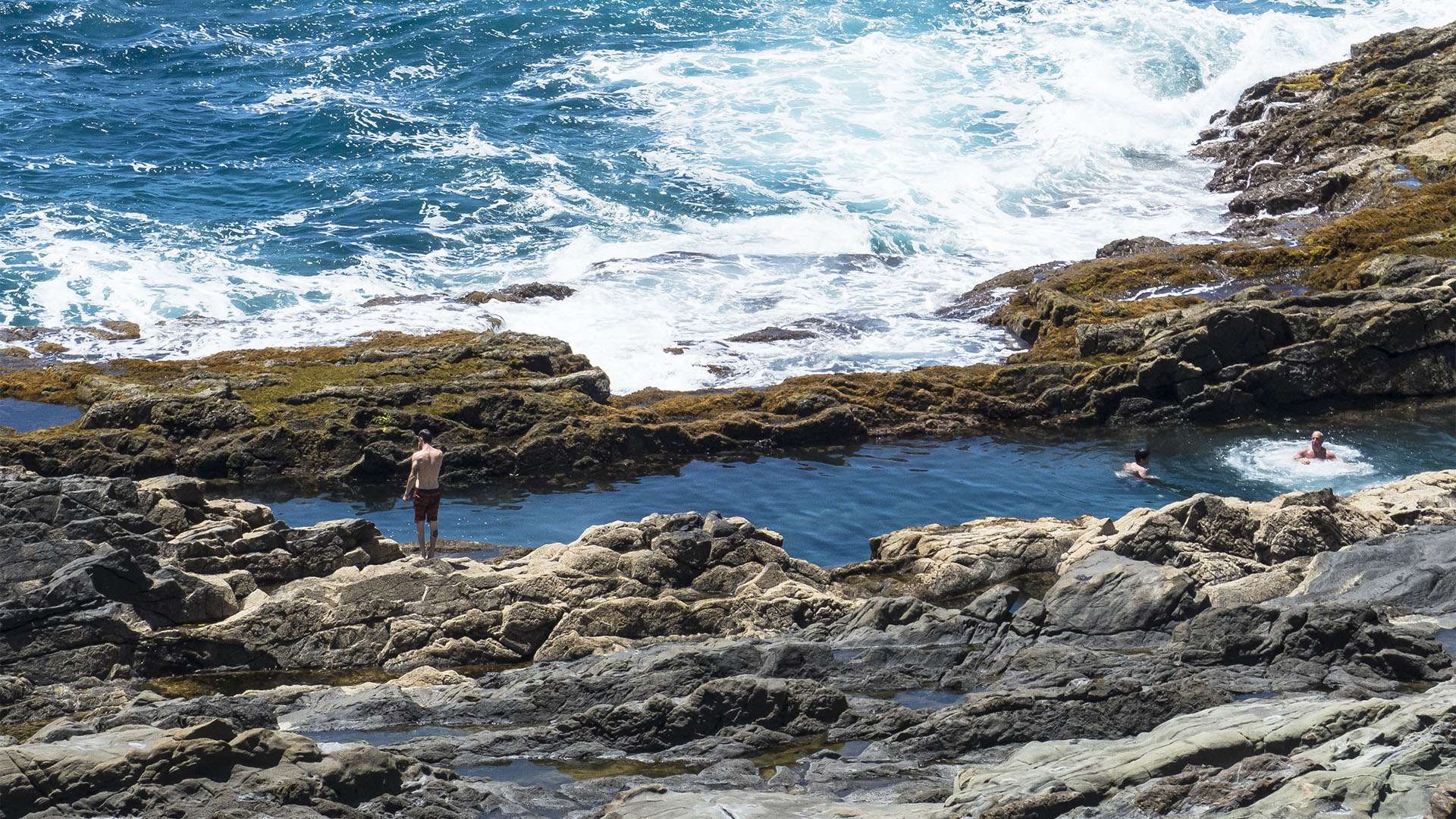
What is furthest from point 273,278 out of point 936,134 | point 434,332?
point 936,134

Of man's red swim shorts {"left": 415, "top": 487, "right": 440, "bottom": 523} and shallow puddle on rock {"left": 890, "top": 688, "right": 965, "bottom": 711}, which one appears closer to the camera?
shallow puddle on rock {"left": 890, "top": 688, "right": 965, "bottom": 711}

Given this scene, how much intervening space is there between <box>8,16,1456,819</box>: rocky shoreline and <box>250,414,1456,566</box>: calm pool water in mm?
808

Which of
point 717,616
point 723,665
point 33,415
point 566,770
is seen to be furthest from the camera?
point 33,415

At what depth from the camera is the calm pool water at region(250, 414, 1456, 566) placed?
18609 mm

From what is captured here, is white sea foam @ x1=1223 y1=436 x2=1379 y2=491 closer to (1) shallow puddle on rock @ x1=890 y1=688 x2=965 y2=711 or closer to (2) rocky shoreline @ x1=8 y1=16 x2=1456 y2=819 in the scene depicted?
(2) rocky shoreline @ x1=8 y1=16 x2=1456 y2=819

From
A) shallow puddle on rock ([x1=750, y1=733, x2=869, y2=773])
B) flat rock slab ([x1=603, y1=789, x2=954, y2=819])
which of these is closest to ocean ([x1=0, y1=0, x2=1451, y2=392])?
shallow puddle on rock ([x1=750, y1=733, x2=869, y2=773])

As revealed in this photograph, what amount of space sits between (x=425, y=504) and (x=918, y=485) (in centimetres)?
863

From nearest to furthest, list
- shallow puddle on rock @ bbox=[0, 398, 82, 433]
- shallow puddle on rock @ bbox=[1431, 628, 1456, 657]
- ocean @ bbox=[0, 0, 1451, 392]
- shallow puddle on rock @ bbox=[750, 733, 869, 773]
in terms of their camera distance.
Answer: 1. shallow puddle on rock @ bbox=[750, 733, 869, 773]
2. shallow puddle on rock @ bbox=[1431, 628, 1456, 657]
3. shallow puddle on rock @ bbox=[0, 398, 82, 433]
4. ocean @ bbox=[0, 0, 1451, 392]

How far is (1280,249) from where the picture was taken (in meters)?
28.0

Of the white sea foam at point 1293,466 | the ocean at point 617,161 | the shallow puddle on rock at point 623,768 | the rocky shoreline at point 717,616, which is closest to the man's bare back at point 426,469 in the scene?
the rocky shoreline at point 717,616

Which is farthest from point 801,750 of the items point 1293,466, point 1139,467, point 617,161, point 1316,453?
point 617,161

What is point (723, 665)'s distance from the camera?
36.5 ft

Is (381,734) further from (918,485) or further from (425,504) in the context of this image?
(918,485)

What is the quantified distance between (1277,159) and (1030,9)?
953 inches
